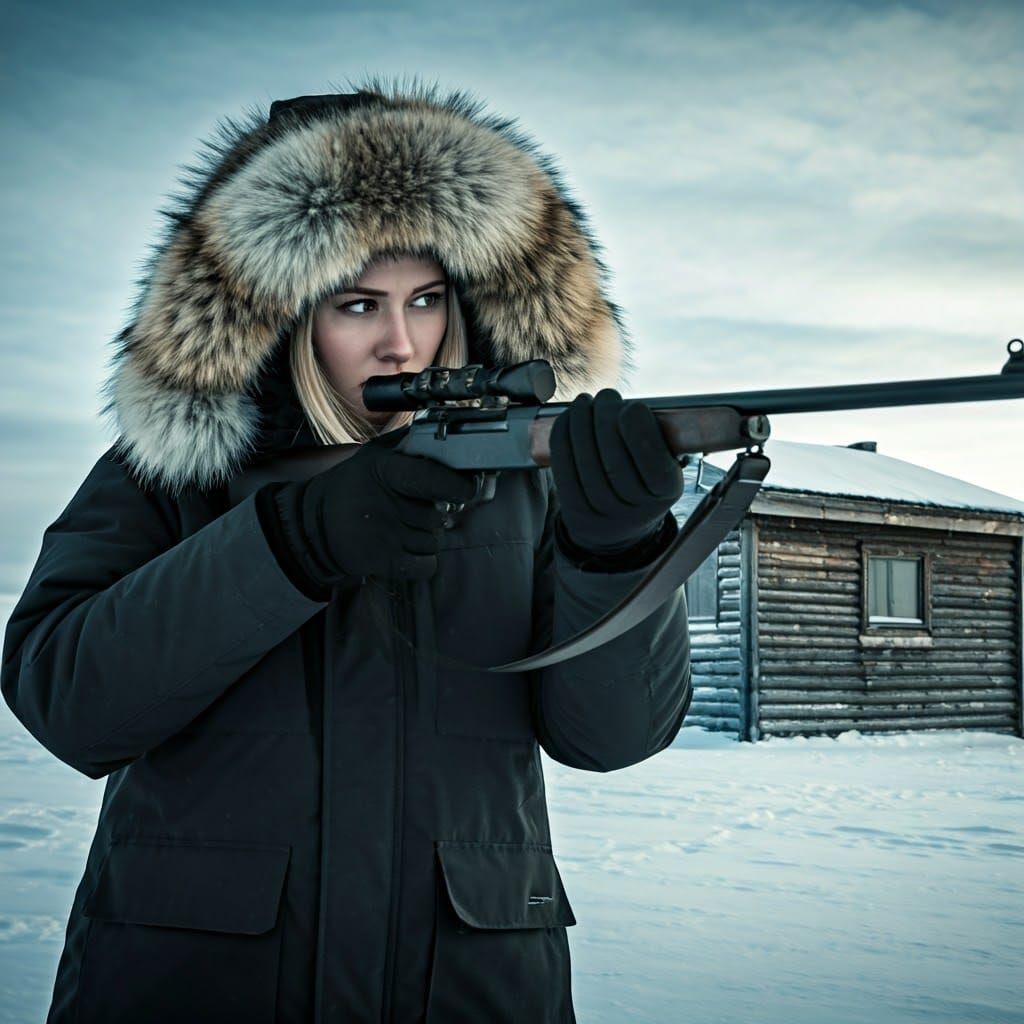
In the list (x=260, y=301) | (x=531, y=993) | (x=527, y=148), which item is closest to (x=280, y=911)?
(x=531, y=993)

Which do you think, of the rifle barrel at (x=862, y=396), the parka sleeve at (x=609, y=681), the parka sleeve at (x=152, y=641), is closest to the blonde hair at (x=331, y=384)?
the parka sleeve at (x=152, y=641)

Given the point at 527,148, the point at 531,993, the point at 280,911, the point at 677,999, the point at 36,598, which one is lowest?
the point at 677,999

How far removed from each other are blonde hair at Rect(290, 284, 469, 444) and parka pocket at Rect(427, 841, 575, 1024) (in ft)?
2.88

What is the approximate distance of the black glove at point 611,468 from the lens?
1781mm

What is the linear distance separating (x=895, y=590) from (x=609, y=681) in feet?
47.7

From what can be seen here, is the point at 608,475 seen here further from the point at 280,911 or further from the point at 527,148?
the point at 527,148

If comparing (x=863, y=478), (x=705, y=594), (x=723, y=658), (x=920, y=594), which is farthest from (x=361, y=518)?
(x=920, y=594)

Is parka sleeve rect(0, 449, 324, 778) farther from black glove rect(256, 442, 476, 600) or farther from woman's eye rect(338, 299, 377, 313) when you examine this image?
woman's eye rect(338, 299, 377, 313)

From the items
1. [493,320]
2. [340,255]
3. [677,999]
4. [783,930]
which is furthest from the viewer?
[783,930]

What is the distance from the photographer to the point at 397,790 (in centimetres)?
188

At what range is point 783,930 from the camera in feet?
16.6

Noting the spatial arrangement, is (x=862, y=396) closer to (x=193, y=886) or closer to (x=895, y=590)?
(x=193, y=886)

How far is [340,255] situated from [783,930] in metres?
4.01

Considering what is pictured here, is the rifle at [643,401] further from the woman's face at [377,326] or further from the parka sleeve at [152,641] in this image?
the parka sleeve at [152,641]
